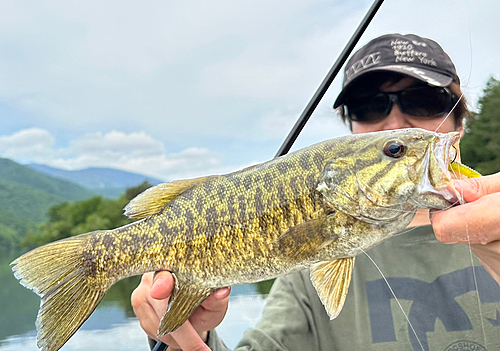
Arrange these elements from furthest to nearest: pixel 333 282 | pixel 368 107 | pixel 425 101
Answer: pixel 368 107 → pixel 425 101 → pixel 333 282

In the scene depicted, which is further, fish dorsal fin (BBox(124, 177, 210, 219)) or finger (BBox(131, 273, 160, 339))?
finger (BBox(131, 273, 160, 339))

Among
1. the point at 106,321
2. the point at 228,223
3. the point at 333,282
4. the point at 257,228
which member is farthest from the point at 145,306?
the point at 106,321

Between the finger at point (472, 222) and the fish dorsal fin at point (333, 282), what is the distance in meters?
0.46

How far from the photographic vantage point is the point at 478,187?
1.46 meters

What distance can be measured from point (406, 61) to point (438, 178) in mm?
2114

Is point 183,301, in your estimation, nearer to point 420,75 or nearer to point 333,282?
point 333,282

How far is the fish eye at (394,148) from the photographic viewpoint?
1624 mm

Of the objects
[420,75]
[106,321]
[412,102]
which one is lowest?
[106,321]

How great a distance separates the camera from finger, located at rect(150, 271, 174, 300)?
1.79 meters

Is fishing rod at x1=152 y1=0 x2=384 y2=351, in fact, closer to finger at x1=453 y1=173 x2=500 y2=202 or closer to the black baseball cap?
the black baseball cap

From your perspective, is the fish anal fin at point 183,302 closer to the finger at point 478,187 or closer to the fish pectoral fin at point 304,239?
the fish pectoral fin at point 304,239

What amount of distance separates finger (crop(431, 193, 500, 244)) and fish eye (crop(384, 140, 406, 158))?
295 mm

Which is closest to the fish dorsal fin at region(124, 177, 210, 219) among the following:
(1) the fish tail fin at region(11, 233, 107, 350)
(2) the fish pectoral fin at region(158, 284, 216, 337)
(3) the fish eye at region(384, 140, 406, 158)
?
(1) the fish tail fin at region(11, 233, 107, 350)

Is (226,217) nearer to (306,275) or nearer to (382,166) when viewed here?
(382,166)
